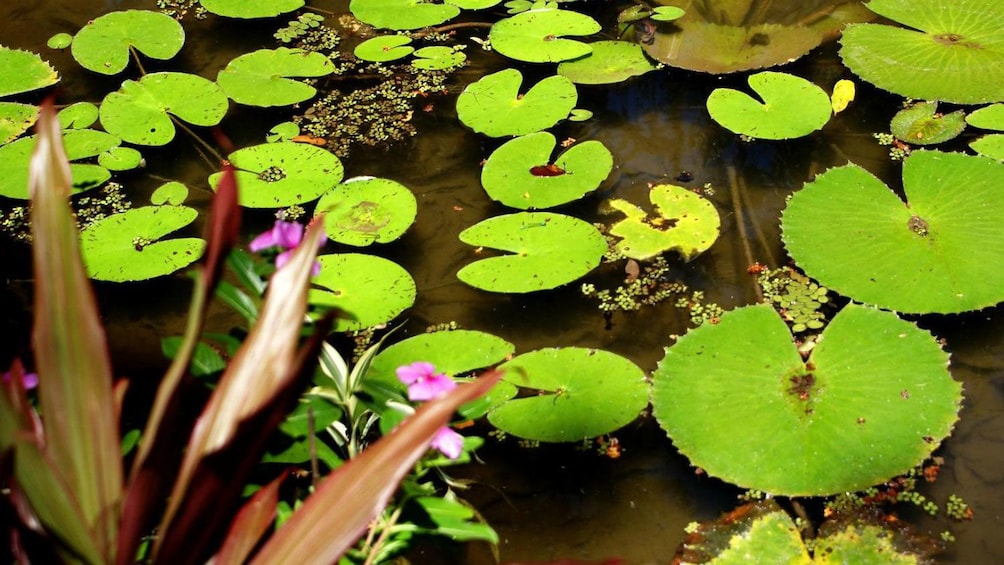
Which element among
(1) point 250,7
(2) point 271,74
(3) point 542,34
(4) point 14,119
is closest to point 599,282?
(3) point 542,34

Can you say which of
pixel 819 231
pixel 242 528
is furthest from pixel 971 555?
pixel 242 528

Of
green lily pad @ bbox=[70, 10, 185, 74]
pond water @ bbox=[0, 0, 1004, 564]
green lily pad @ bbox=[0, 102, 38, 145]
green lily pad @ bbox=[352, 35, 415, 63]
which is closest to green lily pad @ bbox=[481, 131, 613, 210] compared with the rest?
pond water @ bbox=[0, 0, 1004, 564]

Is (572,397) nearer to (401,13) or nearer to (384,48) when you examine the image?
(384,48)

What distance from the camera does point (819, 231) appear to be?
2072mm

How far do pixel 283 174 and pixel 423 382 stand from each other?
4.25ft

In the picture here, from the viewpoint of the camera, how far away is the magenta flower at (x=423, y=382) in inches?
47.6

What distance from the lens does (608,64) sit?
8.82 ft

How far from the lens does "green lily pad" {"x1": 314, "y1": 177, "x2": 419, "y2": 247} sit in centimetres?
215

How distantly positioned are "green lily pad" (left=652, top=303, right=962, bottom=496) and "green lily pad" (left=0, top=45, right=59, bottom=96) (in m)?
2.22

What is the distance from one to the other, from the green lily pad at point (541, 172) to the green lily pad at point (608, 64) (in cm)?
36

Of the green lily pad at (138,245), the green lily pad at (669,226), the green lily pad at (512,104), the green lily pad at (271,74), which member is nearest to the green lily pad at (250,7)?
the green lily pad at (271,74)

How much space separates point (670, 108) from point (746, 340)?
39.8 inches

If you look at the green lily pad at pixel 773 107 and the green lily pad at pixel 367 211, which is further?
the green lily pad at pixel 773 107

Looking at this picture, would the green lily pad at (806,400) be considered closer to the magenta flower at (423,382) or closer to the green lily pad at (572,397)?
the green lily pad at (572,397)
